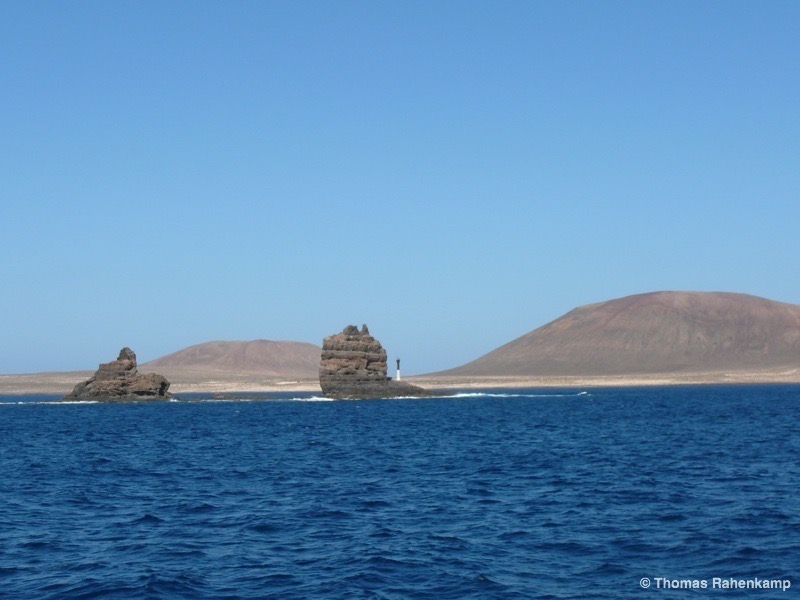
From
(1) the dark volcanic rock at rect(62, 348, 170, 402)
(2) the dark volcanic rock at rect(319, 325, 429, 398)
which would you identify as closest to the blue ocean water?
(1) the dark volcanic rock at rect(62, 348, 170, 402)

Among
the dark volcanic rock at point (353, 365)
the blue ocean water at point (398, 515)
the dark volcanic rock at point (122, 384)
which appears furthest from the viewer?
the dark volcanic rock at point (353, 365)

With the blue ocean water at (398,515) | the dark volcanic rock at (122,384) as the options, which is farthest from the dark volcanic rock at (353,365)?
the blue ocean water at (398,515)

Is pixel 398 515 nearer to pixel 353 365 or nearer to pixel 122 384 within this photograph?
pixel 353 365

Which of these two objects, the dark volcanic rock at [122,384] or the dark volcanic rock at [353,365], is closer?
the dark volcanic rock at [122,384]

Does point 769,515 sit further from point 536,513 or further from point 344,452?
point 344,452

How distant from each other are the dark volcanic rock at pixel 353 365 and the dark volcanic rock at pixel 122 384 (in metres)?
20.2

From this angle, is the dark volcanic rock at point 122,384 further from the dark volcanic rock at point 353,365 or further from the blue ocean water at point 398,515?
the blue ocean water at point 398,515

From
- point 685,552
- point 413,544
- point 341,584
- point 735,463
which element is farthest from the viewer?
point 735,463

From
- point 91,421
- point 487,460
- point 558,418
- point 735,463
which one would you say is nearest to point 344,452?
point 487,460

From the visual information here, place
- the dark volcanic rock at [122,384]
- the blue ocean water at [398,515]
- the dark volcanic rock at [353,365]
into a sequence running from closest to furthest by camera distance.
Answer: the blue ocean water at [398,515] → the dark volcanic rock at [122,384] → the dark volcanic rock at [353,365]

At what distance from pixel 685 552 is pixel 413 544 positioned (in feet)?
20.3

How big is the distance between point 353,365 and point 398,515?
8983 cm

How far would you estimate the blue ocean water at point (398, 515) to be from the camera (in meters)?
19.8

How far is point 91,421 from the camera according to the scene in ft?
253
